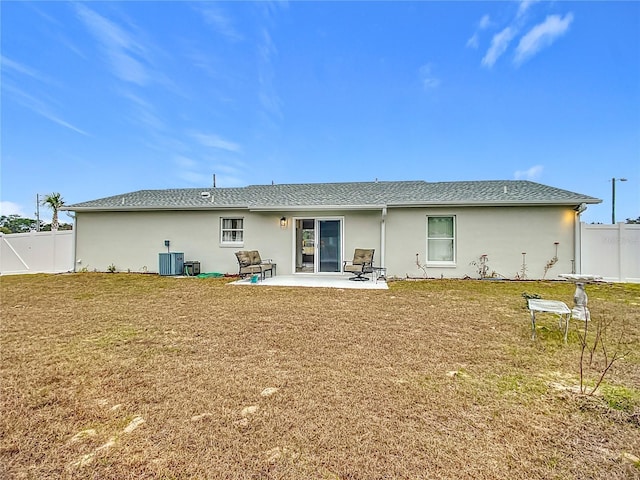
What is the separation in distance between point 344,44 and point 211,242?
10493 mm

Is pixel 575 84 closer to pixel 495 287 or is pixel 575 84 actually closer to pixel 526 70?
pixel 526 70

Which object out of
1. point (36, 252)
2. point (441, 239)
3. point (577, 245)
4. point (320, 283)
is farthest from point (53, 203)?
point (577, 245)

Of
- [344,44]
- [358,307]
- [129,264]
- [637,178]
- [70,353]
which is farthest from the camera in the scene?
[637,178]

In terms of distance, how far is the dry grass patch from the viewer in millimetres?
1879

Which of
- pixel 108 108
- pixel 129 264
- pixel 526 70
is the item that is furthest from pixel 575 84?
pixel 108 108

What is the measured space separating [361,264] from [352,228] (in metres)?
1.56

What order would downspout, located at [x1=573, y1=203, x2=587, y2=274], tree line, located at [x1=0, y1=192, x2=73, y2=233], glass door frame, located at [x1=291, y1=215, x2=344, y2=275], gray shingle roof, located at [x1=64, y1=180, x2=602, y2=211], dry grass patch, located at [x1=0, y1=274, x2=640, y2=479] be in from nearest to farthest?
dry grass patch, located at [x1=0, y1=274, x2=640, y2=479]
downspout, located at [x1=573, y1=203, x2=587, y2=274]
gray shingle roof, located at [x1=64, y1=180, x2=602, y2=211]
glass door frame, located at [x1=291, y1=215, x2=344, y2=275]
tree line, located at [x1=0, y1=192, x2=73, y2=233]

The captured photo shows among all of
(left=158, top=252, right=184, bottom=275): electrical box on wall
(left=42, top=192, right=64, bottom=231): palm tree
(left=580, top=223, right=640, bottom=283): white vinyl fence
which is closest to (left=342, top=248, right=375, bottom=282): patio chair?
(left=158, top=252, right=184, bottom=275): electrical box on wall

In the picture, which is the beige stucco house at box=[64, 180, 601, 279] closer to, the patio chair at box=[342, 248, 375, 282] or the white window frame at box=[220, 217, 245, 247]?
the white window frame at box=[220, 217, 245, 247]

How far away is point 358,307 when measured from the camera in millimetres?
6465

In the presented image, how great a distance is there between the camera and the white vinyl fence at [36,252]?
41.2 feet

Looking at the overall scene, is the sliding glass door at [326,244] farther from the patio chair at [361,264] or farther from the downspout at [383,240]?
the downspout at [383,240]

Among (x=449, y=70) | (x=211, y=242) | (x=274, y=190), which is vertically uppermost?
(x=449, y=70)

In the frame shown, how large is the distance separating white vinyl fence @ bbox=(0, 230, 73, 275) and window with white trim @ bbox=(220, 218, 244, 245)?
658cm
